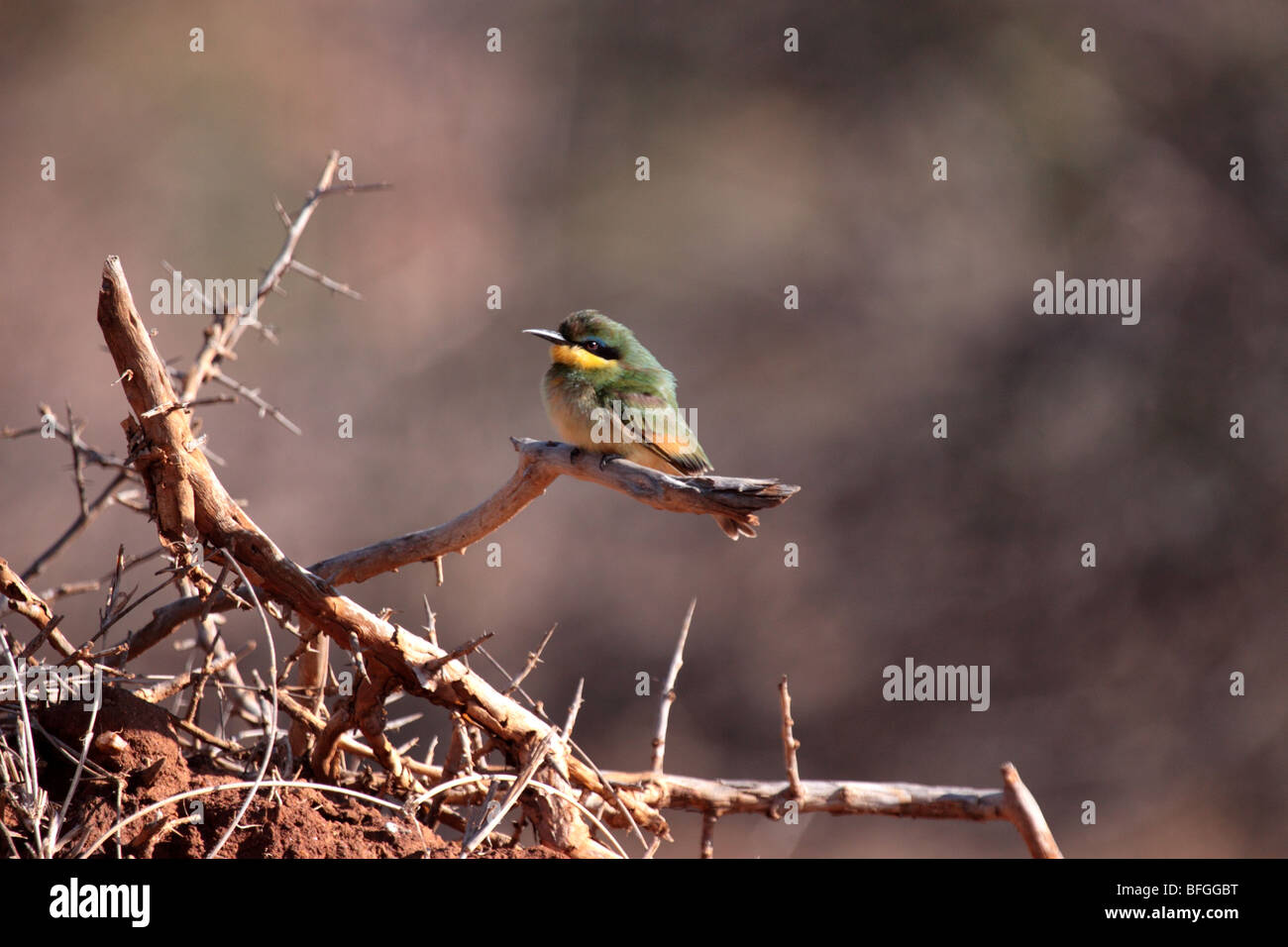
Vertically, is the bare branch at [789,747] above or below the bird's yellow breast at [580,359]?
below

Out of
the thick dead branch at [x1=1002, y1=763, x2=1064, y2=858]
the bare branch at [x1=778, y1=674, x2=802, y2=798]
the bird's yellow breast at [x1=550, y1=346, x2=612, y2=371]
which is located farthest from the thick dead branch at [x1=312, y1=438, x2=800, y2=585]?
the bird's yellow breast at [x1=550, y1=346, x2=612, y2=371]

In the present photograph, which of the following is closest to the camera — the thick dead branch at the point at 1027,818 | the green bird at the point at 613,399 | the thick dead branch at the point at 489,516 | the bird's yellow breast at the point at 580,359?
the thick dead branch at the point at 1027,818

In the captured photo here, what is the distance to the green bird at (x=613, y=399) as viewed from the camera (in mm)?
3674

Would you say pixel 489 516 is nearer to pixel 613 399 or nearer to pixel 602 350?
pixel 613 399

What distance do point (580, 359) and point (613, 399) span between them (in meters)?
0.24

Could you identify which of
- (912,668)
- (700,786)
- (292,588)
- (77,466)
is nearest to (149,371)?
(292,588)

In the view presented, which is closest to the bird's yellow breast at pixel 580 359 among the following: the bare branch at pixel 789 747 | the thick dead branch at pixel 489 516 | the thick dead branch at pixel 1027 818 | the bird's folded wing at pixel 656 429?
the bird's folded wing at pixel 656 429

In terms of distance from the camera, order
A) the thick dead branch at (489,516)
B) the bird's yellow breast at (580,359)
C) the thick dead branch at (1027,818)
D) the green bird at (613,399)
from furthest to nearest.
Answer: the bird's yellow breast at (580,359), the green bird at (613,399), the thick dead branch at (489,516), the thick dead branch at (1027,818)

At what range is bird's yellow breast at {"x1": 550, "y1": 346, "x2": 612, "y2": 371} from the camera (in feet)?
12.7

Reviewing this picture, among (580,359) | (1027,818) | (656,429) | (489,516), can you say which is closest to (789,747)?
(1027,818)

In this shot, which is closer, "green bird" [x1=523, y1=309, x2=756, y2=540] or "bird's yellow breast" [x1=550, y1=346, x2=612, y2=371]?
"green bird" [x1=523, y1=309, x2=756, y2=540]

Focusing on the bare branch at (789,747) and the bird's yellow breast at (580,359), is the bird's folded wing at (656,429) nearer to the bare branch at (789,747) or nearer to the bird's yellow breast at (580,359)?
the bird's yellow breast at (580,359)

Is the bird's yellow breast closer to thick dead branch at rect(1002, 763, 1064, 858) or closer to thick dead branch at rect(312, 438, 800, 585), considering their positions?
thick dead branch at rect(312, 438, 800, 585)
